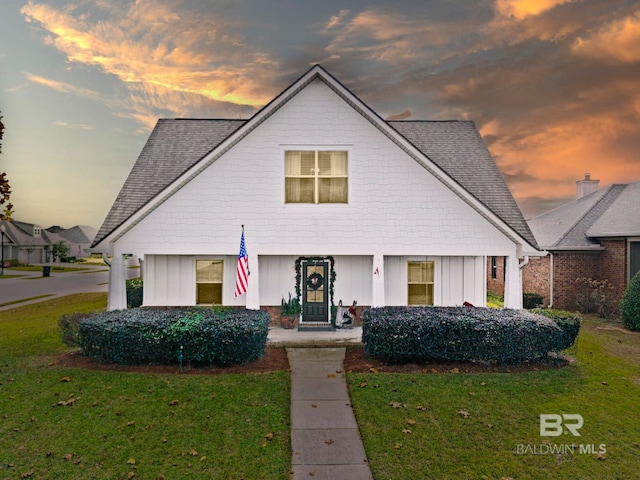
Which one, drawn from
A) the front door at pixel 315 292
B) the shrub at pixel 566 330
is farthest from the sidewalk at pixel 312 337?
the shrub at pixel 566 330

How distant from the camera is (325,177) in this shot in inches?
525

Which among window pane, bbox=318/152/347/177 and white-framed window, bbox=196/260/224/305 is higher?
window pane, bbox=318/152/347/177

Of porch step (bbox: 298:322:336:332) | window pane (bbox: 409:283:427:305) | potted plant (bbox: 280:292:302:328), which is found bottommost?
porch step (bbox: 298:322:336:332)

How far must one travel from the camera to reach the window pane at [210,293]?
14.5 m

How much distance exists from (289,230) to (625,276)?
1570 centimetres

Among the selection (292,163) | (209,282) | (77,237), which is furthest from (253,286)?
(77,237)

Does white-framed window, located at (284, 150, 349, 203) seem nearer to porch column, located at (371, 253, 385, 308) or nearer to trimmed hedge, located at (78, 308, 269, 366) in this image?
porch column, located at (371, 253, 385, 308)

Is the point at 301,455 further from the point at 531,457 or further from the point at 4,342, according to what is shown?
the point at 4,342

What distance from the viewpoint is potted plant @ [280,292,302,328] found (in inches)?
568

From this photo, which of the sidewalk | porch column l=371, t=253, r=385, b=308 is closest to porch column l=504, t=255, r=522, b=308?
porch column l=371, t=253, r=385, b=308

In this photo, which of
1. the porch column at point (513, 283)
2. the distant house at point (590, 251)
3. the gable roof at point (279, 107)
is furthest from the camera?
the distant house at point (590, 251)

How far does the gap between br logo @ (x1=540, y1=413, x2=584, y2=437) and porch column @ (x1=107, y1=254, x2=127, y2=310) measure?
11913 millimetres

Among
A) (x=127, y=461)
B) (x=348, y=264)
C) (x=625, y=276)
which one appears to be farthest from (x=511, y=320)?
(x=625, y=276)

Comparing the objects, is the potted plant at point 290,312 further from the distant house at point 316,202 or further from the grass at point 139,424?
the grass at point 139,424
